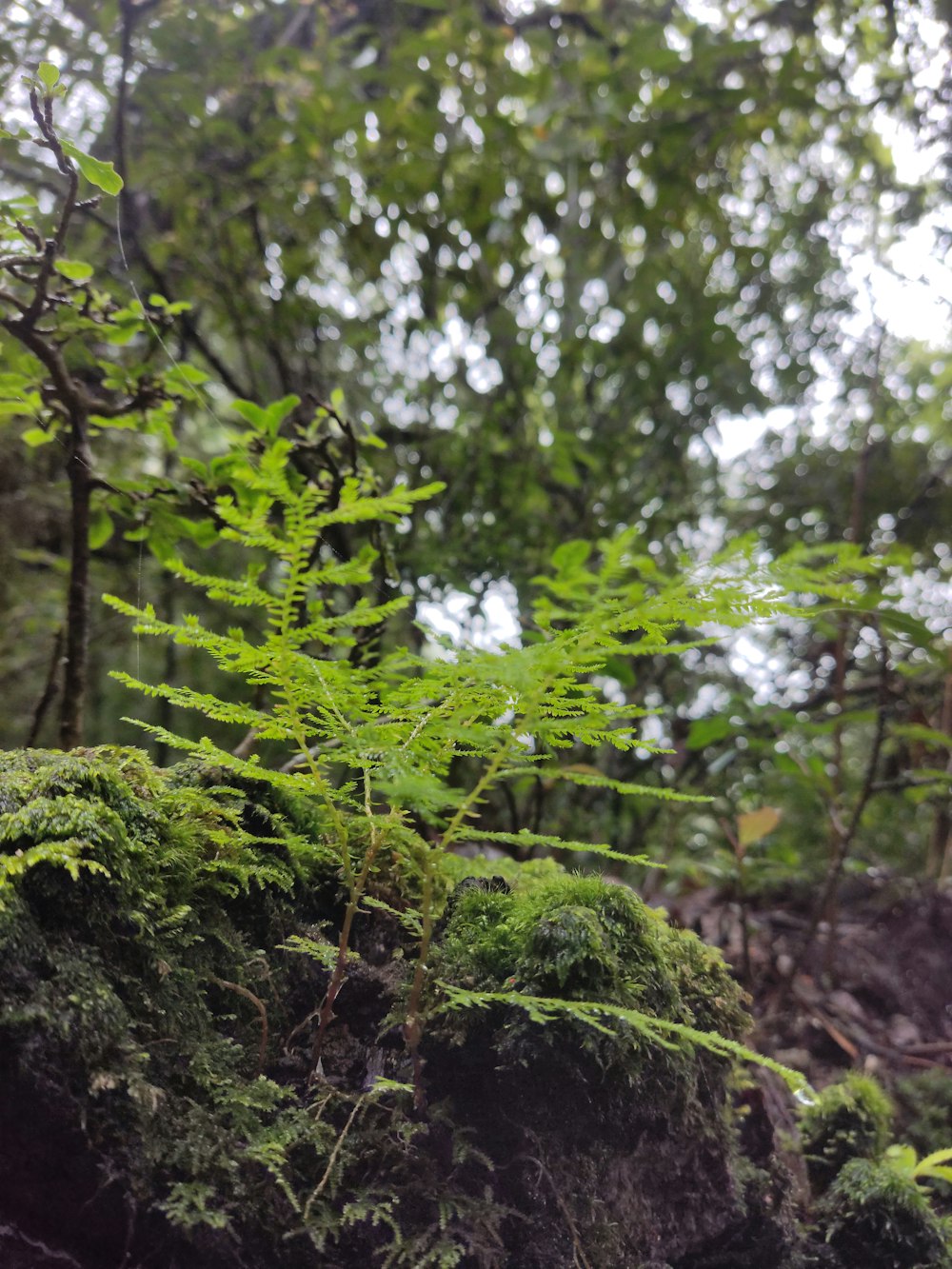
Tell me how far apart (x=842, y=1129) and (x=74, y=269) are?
210cm

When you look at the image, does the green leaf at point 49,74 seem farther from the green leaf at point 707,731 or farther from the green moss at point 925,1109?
the green moss at point 925,1109

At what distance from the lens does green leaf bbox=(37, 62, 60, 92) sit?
0.93 meters

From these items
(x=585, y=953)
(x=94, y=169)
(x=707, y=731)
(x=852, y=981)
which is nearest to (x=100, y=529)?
(x=94, y=169)

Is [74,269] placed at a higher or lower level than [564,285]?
lower

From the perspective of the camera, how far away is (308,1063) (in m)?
0.91

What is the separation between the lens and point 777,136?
112 inches

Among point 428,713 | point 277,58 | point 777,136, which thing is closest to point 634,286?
point 777,136

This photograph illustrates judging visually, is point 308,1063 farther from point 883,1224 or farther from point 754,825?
point 754,825

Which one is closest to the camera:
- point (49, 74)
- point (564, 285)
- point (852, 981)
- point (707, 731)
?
point (49, 74)

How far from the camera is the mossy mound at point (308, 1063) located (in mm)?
708

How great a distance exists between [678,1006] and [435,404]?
228cm

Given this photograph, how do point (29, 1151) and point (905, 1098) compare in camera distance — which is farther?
point (905, 1098)

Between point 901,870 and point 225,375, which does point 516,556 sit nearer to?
point 225,375

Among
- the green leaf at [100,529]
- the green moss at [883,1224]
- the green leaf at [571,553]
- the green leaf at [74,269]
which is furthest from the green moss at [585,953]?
the green leaf at [74,269]
